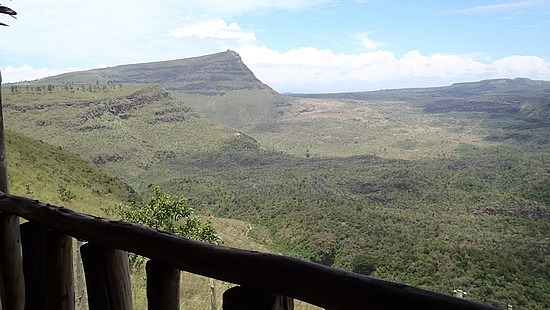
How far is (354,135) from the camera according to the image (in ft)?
462

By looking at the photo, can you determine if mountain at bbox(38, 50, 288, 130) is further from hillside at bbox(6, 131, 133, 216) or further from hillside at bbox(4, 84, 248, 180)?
hillside at bbox(6, 131, 133, 216)

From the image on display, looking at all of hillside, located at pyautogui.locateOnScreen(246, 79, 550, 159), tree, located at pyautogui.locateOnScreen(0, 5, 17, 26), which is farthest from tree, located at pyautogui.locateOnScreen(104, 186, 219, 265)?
hillside, located at pyautogui.locateOnScreen(246, 79, 550, 159)

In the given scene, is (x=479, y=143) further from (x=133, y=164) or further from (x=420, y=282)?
(x=420, y=282)

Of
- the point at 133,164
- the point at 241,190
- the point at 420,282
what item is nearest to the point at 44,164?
the point at 420,282

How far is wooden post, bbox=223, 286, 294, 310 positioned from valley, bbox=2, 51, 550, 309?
6.77m

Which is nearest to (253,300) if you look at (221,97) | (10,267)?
(10,267)

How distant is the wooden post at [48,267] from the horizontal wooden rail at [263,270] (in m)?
0.17

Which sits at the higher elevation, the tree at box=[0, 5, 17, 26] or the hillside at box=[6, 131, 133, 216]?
the tree at box=[0, 5, 17, 26]

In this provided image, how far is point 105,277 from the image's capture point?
1.72 metres

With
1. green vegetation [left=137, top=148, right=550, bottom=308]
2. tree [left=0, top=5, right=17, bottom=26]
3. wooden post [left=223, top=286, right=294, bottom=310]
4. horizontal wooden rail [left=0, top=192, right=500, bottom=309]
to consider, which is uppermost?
tree [left=0, top=5, right=17, bottom=26]

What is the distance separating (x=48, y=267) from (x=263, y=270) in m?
1.20

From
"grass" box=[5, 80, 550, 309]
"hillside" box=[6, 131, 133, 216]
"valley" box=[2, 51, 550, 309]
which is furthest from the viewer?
→ "valley" box=[2, 51, 550, 309]

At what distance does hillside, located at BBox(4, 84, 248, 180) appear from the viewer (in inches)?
2704

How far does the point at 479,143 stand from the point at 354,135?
37747mm
